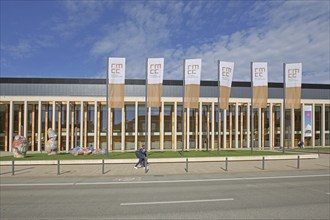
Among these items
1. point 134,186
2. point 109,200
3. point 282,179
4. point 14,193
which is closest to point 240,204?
point 109,200

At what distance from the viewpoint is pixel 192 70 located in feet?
87.4

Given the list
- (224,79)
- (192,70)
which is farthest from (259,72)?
(192,70)

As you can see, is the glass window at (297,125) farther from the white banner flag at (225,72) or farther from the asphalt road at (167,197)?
the asphalt road at (167,197)

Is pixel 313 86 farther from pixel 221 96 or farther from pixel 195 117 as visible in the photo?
pixel 221 96

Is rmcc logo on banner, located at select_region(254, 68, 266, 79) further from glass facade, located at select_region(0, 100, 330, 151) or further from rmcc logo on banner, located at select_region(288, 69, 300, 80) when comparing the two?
glass facade, located at select_region(0, 100, 330, 151)

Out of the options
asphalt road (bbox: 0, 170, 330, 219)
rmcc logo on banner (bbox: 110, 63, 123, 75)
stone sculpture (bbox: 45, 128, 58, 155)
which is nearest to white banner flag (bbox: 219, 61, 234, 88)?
rmcc logo on banner (bbox: 110, 63, 123, 75)

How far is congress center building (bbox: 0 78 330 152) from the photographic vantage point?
137ft

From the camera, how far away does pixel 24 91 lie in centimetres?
4666

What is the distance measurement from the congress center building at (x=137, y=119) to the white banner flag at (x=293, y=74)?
1280cm

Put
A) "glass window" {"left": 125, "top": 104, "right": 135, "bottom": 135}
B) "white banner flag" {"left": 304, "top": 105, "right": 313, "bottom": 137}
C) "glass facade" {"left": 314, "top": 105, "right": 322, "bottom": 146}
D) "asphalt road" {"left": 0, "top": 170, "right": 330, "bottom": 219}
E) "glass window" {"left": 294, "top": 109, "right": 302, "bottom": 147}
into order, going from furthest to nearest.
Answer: "glass facade" {"left": 314, "top": 105, "right": 322, "bottom": 146} < "glass window" {"left": 294, "top": 109, "right": 302, "bottom": 147} < "glass window" {"left": 125, "top": 104, "right": 135, "bottom": 135} < "white banner flag" {"left": 304, "top": 105, "right": 313, "bottom": 137} < "asphalt road" {"left": 0, "top": 170, "right": 330, "bottom": 219}

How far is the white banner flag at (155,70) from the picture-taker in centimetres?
2589

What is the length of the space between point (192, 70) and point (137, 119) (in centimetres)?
1922

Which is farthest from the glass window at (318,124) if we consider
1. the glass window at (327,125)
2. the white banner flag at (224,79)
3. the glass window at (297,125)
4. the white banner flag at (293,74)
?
the white banner flag at (224,79)

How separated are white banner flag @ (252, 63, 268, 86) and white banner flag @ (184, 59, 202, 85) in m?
6.13
